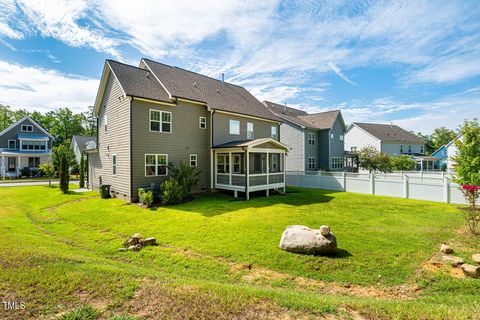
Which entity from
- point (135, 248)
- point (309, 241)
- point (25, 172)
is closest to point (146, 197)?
point (135, 248)

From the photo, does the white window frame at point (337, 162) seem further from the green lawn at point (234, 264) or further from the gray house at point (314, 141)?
the green lawn at point (234, 264)


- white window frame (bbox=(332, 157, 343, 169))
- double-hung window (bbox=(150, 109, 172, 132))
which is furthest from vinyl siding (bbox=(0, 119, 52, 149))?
white window frame (bbox=(332, 157, 343, 169))

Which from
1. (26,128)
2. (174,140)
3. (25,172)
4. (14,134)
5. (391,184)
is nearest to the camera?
(174,140)

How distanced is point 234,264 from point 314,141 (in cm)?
2504

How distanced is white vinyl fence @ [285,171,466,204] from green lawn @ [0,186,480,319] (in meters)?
1.63

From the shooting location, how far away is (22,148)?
35.1 metres

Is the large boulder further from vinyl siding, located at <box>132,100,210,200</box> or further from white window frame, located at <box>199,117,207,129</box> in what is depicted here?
white window frame, located at <box>199,117,207,129</box>

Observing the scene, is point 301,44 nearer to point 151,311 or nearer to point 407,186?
point 407,186

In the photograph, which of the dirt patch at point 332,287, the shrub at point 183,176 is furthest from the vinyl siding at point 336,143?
the dirt patch at point 332,287

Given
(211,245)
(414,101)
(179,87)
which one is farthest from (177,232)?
(414,101)

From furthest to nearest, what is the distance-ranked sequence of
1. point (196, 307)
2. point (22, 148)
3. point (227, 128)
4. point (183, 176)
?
point (22, 148), point (227, 128), point (183, 176), point (196, 307)

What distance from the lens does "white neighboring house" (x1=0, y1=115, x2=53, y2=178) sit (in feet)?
108

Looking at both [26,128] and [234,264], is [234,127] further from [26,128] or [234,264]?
[26,128]

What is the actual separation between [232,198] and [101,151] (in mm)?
11094
